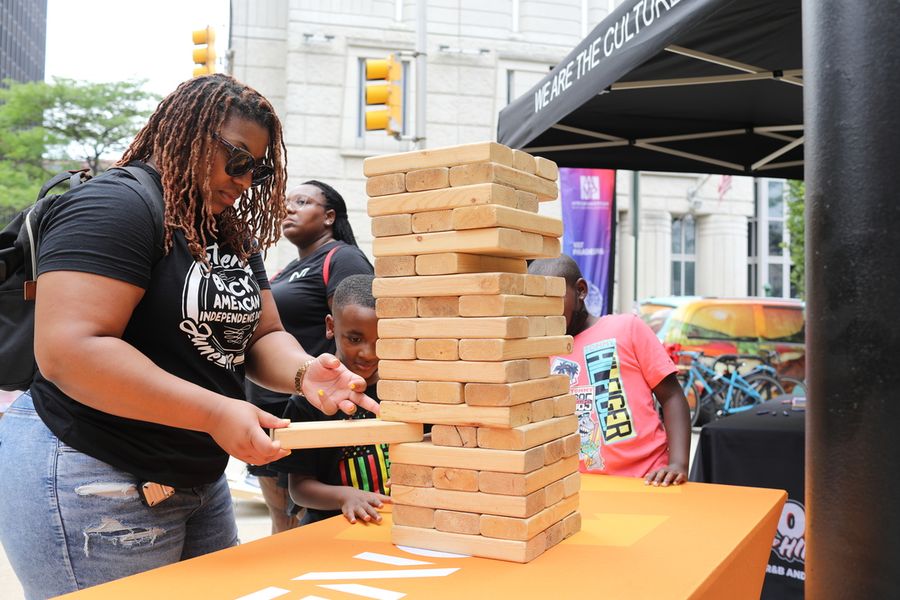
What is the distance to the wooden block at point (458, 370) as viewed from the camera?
1780 millimetres

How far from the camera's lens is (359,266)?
382cm

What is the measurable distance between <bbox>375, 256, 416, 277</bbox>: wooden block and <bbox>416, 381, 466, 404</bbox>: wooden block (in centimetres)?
25

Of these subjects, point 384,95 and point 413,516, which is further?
point 384,95

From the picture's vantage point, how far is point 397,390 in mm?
1931

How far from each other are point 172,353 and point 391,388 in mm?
501

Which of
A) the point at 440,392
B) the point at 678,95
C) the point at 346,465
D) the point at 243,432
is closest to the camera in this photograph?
the point at 243,432

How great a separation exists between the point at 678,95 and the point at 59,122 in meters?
25.2

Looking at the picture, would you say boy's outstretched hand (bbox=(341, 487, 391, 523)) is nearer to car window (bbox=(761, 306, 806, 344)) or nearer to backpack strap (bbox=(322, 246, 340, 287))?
backpack strap (bbox=(322, 246, 340, 287))

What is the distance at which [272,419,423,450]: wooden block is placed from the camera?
66.1 inches

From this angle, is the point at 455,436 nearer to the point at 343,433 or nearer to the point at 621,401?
the point at 343,433

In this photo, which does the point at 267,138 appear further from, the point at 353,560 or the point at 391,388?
the point at 353,560

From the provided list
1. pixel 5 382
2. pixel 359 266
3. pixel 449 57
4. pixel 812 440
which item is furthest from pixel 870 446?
pixel 449 57

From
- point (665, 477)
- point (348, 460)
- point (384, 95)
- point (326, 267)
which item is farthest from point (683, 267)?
point (348, 460)

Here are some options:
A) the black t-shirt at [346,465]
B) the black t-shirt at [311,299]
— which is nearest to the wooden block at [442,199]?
the black t-shirt at [346,465]
